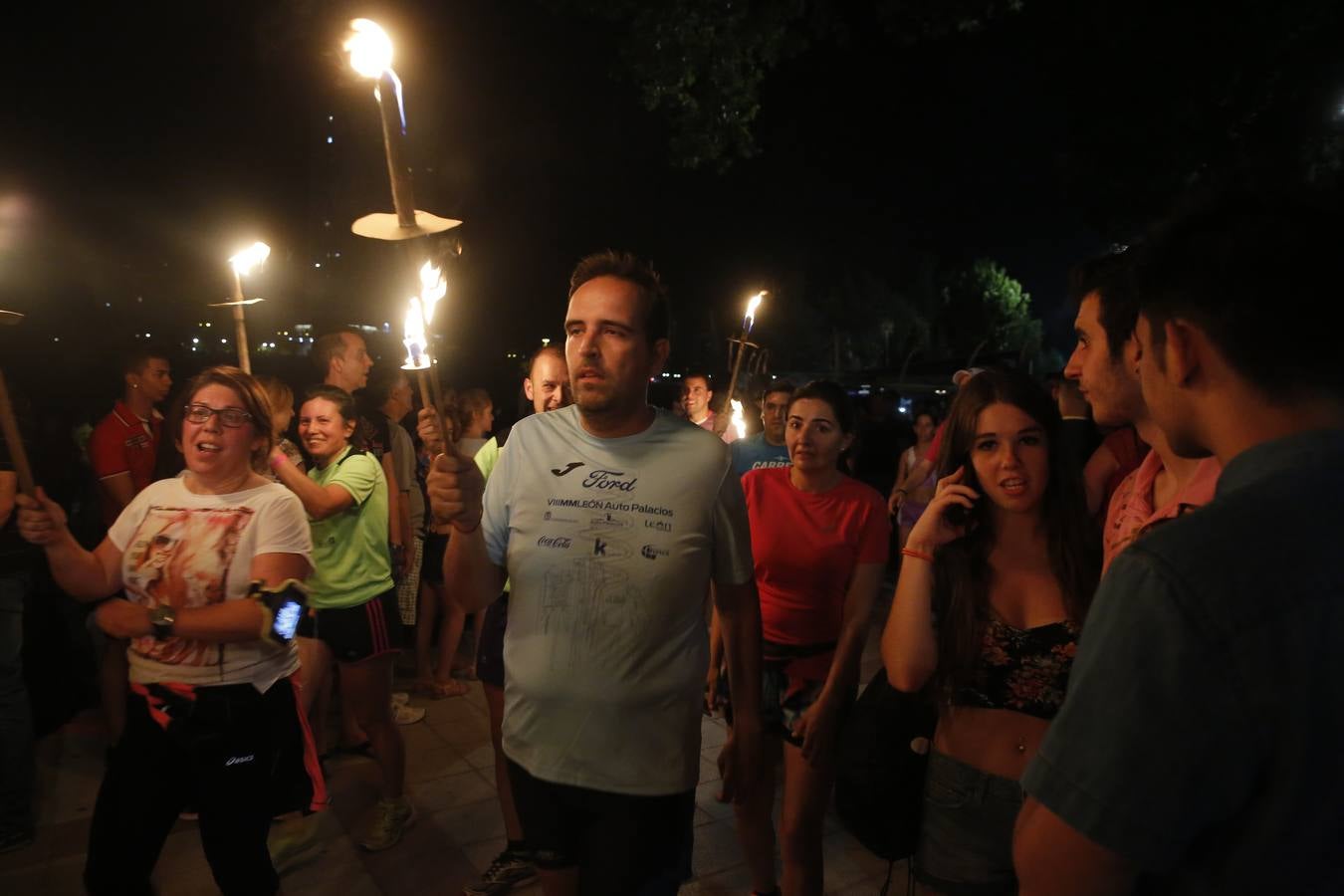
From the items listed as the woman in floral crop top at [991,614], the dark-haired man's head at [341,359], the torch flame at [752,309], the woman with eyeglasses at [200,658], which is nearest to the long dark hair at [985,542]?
the woman in floral crop top at [991,614]

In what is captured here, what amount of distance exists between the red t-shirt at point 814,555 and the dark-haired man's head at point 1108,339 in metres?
1.19

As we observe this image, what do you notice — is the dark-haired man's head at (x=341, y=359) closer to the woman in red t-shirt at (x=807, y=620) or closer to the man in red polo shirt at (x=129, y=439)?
the man in red polo shirt at (x=129, y=439)

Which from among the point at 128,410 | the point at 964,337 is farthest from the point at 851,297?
the point at 128,410

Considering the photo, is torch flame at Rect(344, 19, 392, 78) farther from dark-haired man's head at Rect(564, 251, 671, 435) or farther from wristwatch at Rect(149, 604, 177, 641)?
wristwatch at Rect(149, 604, 177, 641)

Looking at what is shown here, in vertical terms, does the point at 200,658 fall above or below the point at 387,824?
above

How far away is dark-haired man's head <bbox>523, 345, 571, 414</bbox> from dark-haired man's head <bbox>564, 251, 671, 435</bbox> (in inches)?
58.3

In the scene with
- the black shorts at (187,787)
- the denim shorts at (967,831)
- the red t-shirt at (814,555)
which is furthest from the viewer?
the red t-shirt at (814,555)

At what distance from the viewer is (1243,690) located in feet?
3.19

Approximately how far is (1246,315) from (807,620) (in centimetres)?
252

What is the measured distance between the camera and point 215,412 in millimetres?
3076

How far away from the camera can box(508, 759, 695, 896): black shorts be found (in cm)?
233

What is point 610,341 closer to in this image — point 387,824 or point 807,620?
point 807,620

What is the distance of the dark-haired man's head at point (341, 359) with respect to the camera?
5.12 meters

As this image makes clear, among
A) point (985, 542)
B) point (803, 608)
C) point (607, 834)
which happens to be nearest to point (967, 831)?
point (985, 542)
